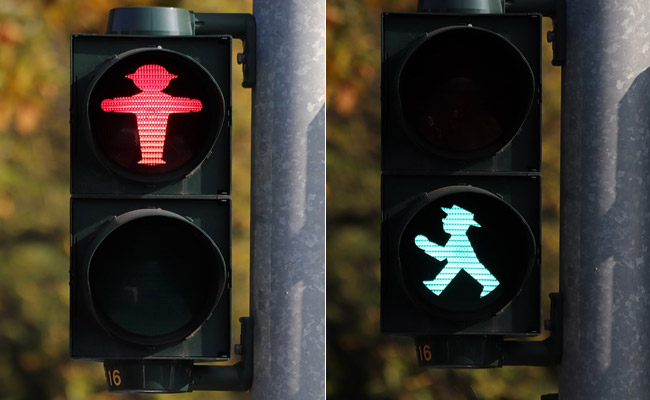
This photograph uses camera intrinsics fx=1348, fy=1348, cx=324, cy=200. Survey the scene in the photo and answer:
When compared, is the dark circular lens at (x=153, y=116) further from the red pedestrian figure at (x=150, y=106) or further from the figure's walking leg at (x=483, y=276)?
the figure's walking leg at (x=483, y=276)

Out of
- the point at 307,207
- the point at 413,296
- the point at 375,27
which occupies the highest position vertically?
the point at 375,27

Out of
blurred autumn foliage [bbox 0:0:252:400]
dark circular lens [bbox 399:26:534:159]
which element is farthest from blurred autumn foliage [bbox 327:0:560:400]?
dark circular lens [bbox 399:26:534:159]

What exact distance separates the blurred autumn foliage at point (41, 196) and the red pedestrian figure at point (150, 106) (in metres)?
7.24

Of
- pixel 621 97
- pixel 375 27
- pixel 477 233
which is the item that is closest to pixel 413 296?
pixel 477 233

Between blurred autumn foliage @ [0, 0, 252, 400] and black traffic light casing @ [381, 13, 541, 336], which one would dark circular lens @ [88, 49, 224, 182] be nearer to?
black traffic light casing @ [381, 13, 541, 336]

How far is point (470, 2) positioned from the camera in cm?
364

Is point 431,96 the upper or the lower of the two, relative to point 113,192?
upper

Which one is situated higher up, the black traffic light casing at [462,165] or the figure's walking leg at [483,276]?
the black traffic light casing at [462,165]

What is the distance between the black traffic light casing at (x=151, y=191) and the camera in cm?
341

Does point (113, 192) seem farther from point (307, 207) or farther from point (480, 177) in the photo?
point (480, 177)

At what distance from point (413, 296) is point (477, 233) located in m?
0.24

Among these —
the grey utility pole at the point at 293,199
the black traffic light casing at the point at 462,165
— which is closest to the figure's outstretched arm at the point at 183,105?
the grey utility pole at the point at 293,199

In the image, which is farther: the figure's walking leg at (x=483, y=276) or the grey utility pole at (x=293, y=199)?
the figure's walking leg at (x=483, y=276)

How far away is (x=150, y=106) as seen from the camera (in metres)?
3.45
